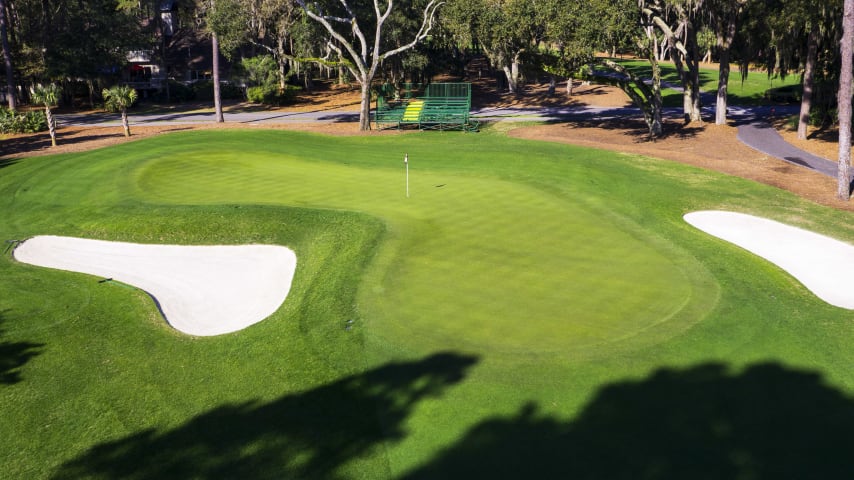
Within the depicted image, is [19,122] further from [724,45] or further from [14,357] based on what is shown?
[724,45]

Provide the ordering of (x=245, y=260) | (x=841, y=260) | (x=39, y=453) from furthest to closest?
(x=245, y=260) < (x=841, y=260) < (x=39, y=453)

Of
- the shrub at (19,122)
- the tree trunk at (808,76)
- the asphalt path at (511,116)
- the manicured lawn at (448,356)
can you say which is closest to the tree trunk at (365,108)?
the asphalt path at (511,116)

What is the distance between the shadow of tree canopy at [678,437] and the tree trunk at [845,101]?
1742 centimetres

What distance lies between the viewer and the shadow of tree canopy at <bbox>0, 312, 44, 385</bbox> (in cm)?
1222

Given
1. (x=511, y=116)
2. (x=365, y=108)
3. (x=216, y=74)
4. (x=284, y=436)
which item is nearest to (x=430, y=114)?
(x=365, y=108)

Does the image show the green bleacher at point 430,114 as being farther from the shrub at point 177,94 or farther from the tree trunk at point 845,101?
the shrub at point 177,94

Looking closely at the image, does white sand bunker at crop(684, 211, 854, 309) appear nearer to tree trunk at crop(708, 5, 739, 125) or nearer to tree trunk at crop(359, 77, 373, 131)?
tree trunk at crop(708, 5, 739, 125)

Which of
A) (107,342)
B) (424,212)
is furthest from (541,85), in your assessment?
(107,342)

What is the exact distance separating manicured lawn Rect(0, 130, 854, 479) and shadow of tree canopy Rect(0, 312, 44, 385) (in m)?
0.07

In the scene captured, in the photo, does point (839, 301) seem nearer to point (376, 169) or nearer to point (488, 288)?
point (488, 288)

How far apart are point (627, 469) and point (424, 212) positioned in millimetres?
13159

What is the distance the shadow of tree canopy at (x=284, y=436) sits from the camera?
351 inches

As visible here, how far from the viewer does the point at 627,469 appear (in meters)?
8.48

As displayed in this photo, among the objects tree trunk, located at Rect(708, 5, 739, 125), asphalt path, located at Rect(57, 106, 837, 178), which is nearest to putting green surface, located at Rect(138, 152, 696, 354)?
tree trunk, located at Rect(708, 5, 739, 125)
